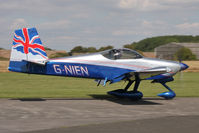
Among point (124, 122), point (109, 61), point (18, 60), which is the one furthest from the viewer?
point (109, 61)

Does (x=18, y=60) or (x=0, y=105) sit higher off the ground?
(x=18, y=60)

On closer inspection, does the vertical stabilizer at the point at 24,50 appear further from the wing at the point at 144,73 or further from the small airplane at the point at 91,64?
the wing at the point at 144,73

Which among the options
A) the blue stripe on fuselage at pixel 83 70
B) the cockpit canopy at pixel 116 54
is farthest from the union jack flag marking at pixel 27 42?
the cockpit canopy at pixel 116 54

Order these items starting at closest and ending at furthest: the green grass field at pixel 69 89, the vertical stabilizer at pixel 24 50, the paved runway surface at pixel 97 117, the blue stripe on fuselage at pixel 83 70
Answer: the paved runway surface at pixel 97 117, the vertical stabilizer at pixel 24 50, the blue stripe on fuselage at pixel 83 70, the green grass field at pixel 69 89

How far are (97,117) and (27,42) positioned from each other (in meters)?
5.31

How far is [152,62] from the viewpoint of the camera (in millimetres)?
14000

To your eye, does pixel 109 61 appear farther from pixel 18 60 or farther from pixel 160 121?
pixel 160 121

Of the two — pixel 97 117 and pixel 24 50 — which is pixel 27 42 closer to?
pixel 24 50

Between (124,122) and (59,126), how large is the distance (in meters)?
1.85

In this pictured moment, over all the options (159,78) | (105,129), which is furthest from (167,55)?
(105,129)

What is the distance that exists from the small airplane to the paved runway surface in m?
1.33

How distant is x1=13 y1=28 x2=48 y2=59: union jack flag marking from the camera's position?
43.0ft

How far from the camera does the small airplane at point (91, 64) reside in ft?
42.9

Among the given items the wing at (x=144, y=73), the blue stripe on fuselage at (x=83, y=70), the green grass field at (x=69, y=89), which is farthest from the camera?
the green grass field at (x=69, y=89)
